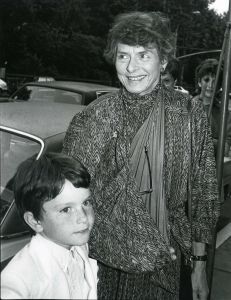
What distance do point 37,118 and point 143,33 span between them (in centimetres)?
82

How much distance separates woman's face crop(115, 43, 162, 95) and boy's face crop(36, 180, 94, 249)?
0.64m

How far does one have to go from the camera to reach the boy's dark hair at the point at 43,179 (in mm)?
1548

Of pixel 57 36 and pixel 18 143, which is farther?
pixel 57 36

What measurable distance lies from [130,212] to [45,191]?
432 mm

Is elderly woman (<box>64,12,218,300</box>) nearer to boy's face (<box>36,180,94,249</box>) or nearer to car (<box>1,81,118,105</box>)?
boy's face (<box>36,180,94,249</box>)

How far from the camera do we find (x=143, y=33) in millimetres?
2008

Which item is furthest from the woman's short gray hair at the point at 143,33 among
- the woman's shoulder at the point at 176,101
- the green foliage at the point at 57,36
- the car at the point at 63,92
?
the green foliage at the point at 57,36

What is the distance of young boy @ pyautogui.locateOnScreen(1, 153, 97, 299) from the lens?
1.50m

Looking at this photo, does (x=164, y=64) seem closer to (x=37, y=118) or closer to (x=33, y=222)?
(x=37, y=118)

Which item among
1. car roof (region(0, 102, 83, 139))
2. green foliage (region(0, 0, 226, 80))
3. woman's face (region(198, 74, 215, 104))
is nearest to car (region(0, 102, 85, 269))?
car roof (region(0, 102, 83, 139))

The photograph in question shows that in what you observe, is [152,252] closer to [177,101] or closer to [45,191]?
[45,191]

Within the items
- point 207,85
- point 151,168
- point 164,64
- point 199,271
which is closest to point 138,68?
point 164,64

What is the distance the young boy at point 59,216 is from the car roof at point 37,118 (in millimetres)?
668

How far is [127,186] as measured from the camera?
1825 millimetres
